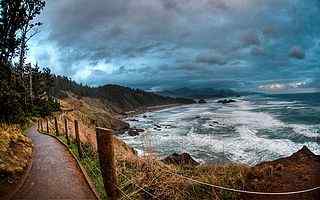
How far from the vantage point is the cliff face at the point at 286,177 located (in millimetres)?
7777

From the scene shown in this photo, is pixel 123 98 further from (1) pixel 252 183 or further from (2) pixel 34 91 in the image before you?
(1) pixel 252 183

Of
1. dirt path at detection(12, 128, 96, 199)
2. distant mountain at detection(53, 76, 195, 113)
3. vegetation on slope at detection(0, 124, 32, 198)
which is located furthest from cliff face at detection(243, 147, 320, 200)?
distant mountain at detection(53, 76, 195, 113)

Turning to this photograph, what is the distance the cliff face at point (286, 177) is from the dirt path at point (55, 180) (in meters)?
3.44

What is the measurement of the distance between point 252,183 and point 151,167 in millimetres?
2207

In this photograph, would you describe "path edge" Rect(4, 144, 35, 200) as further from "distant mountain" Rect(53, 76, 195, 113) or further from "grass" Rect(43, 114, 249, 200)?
"distant mountain" Rect(53, 76, 195, 113)

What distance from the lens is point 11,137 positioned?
12.0 meters

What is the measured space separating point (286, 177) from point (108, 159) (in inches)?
167

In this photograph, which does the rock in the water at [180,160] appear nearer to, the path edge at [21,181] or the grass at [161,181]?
the grass at [161,181]

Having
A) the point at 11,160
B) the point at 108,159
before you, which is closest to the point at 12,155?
the point at 11,160

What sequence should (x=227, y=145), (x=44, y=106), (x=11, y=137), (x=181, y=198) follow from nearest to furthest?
(x=181, y=198)
(x=11, y=137)
(x=227, y=145)
(x=44, y=106)

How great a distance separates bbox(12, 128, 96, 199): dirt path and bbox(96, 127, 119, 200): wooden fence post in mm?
1522

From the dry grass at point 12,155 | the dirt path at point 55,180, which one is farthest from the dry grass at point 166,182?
the dry grass at point 12,155

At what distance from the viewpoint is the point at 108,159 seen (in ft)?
19.7

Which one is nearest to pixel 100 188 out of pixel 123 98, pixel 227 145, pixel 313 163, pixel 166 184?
pixel 166 184
